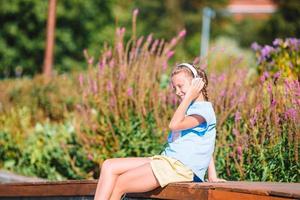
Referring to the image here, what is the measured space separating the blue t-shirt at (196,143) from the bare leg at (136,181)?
0.20 metres

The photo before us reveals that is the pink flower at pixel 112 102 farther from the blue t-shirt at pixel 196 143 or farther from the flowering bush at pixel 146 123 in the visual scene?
the blue t-shirt at pixel 196 143

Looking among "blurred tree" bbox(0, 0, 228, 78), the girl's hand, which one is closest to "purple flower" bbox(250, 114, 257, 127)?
the girl's hand

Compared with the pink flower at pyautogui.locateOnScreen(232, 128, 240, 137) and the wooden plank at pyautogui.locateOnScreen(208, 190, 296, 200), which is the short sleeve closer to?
the wooden plank at pyautogui.locateOnScreen(208, 190, 296, 200)

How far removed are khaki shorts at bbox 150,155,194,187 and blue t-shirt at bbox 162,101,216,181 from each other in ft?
0.13

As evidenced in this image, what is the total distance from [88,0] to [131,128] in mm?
18505

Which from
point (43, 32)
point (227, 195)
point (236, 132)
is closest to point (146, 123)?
point (236, 132)

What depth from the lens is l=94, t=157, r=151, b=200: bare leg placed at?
6.05 m

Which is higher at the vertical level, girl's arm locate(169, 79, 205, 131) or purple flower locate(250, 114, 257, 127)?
girl's arm locate(169, 79, 205, 131)

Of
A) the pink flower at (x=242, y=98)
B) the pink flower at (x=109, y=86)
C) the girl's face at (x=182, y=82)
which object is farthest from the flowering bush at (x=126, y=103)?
the girl's face at (x=182, y=82)

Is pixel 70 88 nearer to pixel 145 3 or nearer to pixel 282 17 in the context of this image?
pixel 282 17

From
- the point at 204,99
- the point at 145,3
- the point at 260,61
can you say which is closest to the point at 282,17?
the point at 145,3

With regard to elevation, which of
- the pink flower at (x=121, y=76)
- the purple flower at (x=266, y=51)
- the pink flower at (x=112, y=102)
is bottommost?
the pink flower at (x=112, y=102)

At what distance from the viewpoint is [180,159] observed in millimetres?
6043

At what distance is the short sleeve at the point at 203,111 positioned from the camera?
6.08 meters
